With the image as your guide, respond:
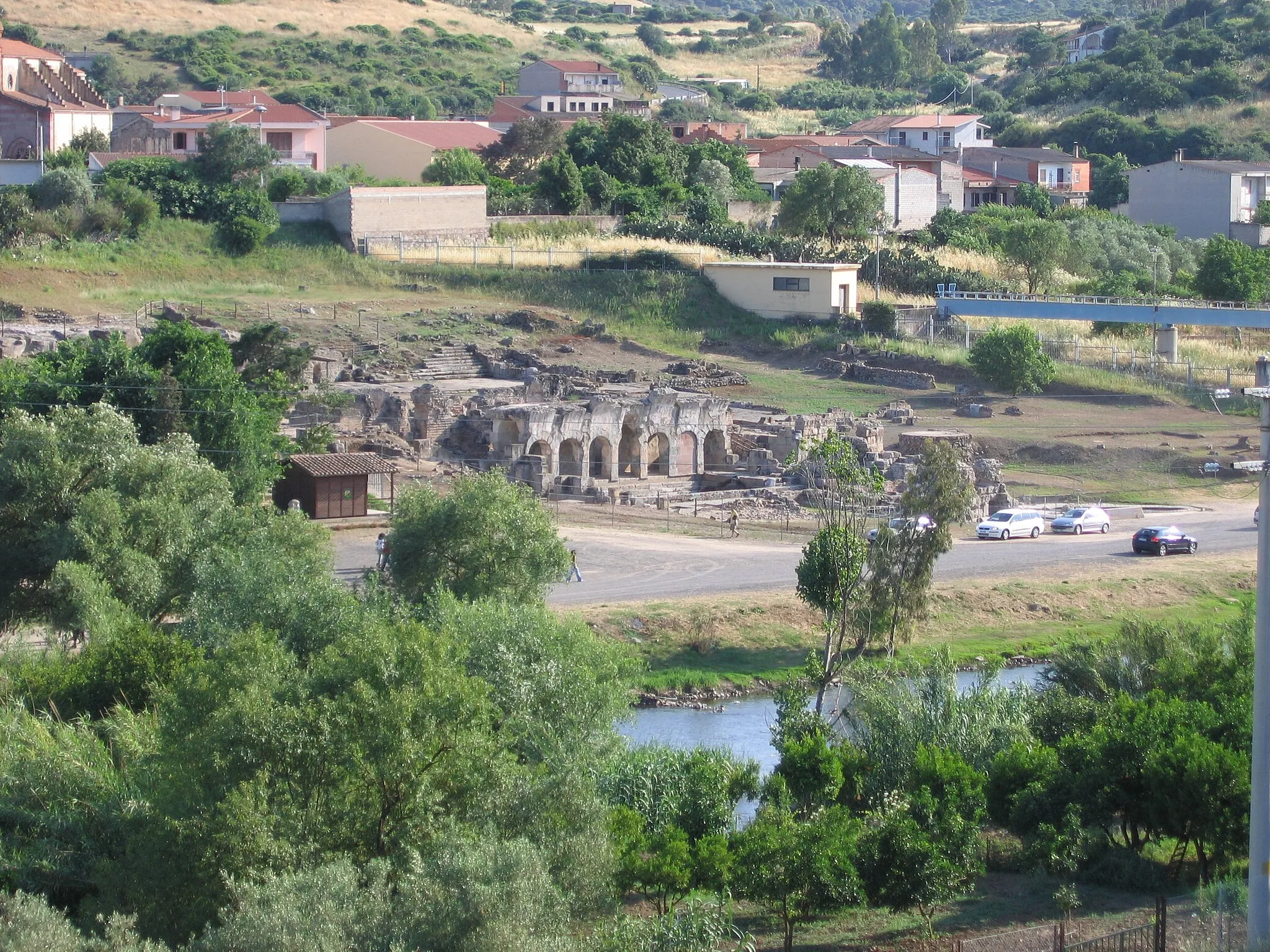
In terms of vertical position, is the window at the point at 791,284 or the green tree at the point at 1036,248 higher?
the green tree at the point at 1036,248

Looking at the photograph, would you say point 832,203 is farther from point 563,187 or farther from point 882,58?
point 882,58

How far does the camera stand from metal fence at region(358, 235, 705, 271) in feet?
210

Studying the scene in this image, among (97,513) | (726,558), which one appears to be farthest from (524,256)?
(97,513)

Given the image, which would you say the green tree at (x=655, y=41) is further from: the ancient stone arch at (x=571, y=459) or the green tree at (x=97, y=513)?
the green tree at (x=97, y=513)

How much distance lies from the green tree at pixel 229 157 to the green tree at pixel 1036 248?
27.9 meters

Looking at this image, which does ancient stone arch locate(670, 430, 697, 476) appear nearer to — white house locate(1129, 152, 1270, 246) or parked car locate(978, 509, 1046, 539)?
parked car locate(978, 509, 1046, 539)

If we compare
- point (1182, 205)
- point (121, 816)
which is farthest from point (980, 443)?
point (1182, 205)

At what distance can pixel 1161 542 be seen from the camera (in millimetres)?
40875

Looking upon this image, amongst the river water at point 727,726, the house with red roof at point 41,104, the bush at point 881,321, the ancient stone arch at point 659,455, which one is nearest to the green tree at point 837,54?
the house with red roof at point 41,104

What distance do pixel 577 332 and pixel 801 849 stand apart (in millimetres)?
42651

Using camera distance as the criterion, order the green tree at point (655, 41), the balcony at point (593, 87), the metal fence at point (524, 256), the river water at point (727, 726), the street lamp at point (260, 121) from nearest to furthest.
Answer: the river water at point (727, 726) → the metal fence at point (524, 256) → the street lamp at point (260, 121) → the balcony at point (593, 87) → the green tree at point (655, 41)

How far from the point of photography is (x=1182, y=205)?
85.4m

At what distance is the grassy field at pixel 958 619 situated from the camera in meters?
33.8

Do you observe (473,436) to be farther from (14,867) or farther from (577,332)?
(14,867)
